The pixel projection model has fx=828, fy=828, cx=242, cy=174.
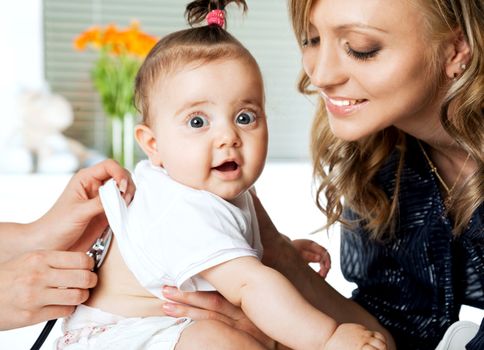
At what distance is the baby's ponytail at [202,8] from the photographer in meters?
1.73

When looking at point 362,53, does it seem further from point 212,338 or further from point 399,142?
point 212,338

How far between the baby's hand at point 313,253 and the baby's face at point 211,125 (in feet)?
1.82

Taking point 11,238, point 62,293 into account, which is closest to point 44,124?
point 11,238

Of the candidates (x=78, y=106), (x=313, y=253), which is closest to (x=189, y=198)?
(x=313, y=253)

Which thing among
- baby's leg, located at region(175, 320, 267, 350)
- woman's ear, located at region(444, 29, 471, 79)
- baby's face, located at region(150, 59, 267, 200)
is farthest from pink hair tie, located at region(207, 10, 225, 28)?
baby's leg, located at region(175, 320, 267, 350)

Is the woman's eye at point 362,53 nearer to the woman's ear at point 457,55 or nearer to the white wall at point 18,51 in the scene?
the woman's ear at point 457,55

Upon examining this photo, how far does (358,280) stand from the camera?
228cm

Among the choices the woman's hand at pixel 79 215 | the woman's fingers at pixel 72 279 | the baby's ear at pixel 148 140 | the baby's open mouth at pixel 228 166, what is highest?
the baby's ear at pixel 148 140

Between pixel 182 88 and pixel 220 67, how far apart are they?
8cm

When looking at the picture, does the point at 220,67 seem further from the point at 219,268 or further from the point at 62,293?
the point at 62,293

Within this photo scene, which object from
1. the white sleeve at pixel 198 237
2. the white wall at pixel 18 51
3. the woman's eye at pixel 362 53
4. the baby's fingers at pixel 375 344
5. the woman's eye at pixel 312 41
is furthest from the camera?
the white wall at pixel 18 51

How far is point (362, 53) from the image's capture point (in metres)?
1.68

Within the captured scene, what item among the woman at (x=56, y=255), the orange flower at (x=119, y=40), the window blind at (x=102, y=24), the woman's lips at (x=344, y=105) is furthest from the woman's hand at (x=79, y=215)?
the window blind at (x=102, y=24)

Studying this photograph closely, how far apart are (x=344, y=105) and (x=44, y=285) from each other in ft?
2.38
